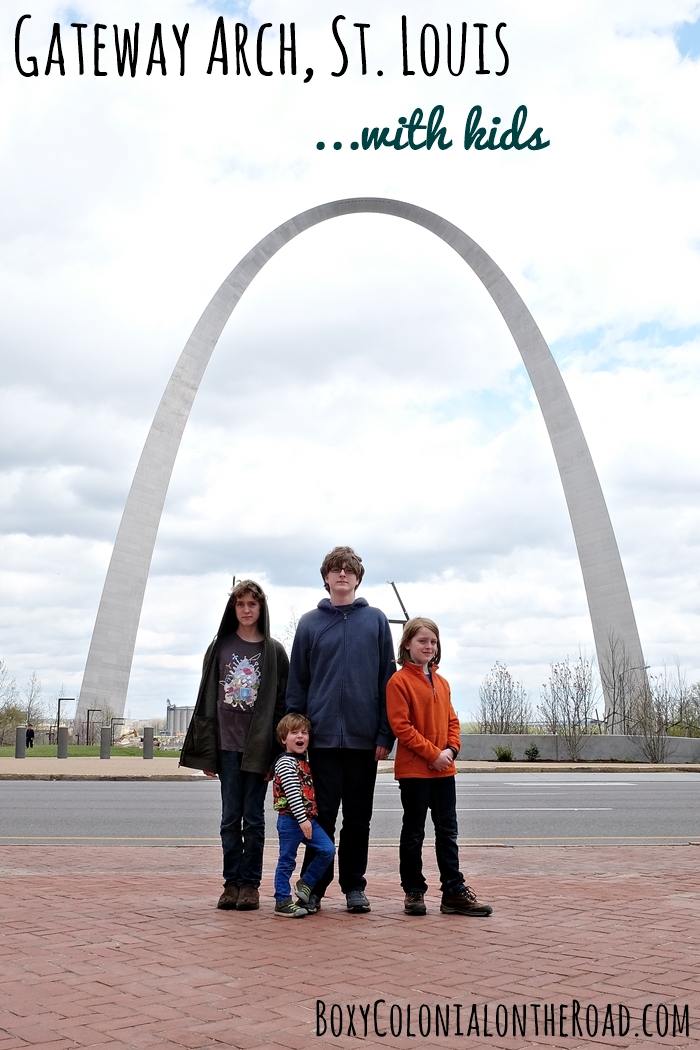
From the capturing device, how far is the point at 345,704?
561 centimetres

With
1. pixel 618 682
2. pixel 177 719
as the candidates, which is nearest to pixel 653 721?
pixel 618 682

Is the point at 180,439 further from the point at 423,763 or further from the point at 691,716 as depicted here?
the point at 423,763

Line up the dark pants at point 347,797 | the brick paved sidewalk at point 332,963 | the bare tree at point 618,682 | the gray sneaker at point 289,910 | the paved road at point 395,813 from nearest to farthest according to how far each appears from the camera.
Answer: the brick paved sidewalk at point 332,963, the gray sneaker at point 289,910, the dark pants at point 347,797, the paved road at point 395,813, the bare tree at point 618,682

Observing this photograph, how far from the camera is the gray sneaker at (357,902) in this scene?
552cm

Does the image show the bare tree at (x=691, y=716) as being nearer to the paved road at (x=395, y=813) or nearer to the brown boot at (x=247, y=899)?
the paved road at (x=395, y=813)

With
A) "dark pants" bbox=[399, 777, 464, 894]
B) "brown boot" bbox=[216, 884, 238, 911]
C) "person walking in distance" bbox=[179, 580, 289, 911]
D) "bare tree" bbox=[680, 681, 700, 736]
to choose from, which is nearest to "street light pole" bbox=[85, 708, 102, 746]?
"bare tree" bbox=[680, 681, 700, 736]

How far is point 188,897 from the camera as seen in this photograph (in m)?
6.04

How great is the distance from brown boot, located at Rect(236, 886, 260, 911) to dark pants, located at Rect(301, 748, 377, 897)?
0.33m

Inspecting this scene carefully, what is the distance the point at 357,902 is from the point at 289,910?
1.19ft

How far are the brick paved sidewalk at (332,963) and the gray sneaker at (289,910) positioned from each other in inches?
4.0

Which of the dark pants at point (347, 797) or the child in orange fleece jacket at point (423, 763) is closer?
the child in orange fleece jacket at point (423, 763)

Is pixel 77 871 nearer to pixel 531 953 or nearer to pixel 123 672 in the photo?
pixel 531 953

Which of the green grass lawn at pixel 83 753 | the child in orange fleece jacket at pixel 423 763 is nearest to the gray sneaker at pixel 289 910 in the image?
the child in orange fleece jacket at pixel 423 763

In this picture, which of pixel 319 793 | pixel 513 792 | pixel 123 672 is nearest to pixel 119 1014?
pixel 319 793
